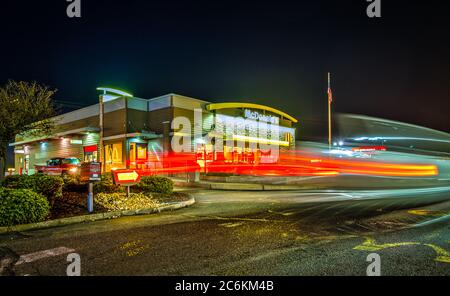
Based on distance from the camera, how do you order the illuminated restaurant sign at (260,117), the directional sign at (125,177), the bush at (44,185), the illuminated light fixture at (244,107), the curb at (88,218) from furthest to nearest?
the illuminated restaurant sign at (260,117)
the illuminated light fixture at (244,107)
the directional sign at (125,177)
the bush at (44,185)
the curb at (88,218)

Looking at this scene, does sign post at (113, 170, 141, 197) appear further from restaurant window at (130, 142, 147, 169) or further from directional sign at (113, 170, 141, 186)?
restaurant window at (130, 142, 147, 169)

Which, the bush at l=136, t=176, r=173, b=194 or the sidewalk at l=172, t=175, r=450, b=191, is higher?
the bush at l=136, t=176, r=173, b=194

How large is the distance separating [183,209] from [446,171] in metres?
23.4

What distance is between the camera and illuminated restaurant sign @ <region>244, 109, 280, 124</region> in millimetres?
35062

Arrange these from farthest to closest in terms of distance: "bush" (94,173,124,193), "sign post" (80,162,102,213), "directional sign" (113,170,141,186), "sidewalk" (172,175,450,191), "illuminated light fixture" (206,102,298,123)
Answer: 1. "illuminated light fixture" (206,102,298,123)
2. "sidewalk" (172,175,450,191)
3. "bush" (94,173,124,193)
4. "directional sign" (113,170,141,186)
5. "sign post" (80,162,102,213)

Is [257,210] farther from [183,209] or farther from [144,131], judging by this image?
[144,131]

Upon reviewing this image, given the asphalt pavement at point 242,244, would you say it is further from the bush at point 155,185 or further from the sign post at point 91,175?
the bush at point 155,185

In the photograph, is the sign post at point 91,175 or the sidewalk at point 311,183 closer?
the sign post at point 91,175

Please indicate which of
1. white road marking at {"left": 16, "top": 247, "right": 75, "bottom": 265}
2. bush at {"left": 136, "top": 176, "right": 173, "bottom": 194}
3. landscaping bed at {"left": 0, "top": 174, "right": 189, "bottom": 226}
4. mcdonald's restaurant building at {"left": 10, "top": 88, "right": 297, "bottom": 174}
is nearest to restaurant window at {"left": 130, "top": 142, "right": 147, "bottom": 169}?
mcdonald's restaurant building at {"left": 10, "top": 88, "right": 297, "bottom": 174}

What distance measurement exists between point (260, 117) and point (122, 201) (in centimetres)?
2845

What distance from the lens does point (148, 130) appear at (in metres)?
28.9

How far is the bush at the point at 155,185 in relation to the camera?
1291 centimetres

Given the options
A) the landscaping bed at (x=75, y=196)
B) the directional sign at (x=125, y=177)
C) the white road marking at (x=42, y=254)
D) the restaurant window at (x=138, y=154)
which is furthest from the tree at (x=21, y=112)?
the restaurant window at (x=138, y=154)

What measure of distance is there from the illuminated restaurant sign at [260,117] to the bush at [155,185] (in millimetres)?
22659
